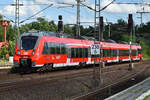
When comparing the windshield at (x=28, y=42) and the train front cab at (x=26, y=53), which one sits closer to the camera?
the train front cab at (x=26, y=53)

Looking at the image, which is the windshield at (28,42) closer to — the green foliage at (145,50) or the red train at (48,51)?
the red train at (48,51)

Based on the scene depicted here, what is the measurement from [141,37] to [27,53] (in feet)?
317

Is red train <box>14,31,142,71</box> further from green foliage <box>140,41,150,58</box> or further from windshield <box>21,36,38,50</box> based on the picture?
green foliage <box>140,41,150,58</box>

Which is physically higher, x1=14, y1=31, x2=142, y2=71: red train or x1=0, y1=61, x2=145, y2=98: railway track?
x1=14, y1=31, x2=142, y2=71: red train

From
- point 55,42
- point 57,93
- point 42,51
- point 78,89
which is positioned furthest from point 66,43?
point 57,93

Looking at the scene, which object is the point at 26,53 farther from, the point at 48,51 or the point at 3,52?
the point at 3,52

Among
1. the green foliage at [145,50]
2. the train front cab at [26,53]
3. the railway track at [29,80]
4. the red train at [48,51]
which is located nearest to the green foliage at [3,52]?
the red train at [48,51]

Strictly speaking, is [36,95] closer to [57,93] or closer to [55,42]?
[57,93]

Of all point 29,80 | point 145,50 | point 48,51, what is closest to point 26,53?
point 48,51

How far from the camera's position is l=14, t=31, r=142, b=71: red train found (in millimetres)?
21750

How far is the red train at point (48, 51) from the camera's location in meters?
21.8

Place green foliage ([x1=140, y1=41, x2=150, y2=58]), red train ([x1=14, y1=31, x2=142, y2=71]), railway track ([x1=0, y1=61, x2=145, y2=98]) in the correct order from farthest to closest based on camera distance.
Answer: green foliage ([x1=140, y1=41, x2=150, y2=58]) < red train ([x1=14, y1=31, x2=142, y2=71]) < railway track ([x1=0, y1=61, x2=145, y2=98])

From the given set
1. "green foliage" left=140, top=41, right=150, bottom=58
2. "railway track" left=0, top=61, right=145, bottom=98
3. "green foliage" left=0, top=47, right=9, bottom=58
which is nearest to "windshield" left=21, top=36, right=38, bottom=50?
"railway track" left=0, top=61, right=145, bottom=98

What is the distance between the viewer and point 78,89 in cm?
1714
